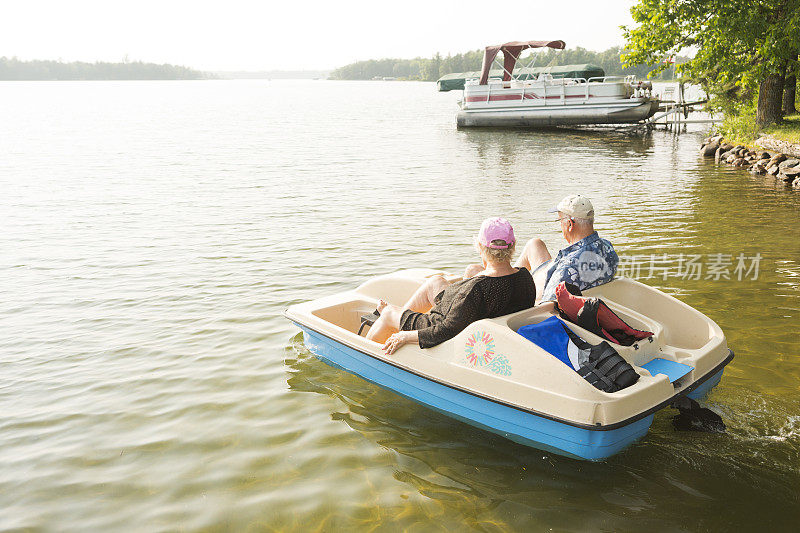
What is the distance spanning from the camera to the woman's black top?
15.0 ft

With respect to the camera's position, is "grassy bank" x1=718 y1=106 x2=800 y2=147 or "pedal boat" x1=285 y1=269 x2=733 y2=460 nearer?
"pedal boat" x1=285 y1=269 x2=733 y2=460

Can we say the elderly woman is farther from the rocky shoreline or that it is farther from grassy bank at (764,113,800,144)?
grassy bank at (764,113,800,144)

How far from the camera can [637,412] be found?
4.02 metres

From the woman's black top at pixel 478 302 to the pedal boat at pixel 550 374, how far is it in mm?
84

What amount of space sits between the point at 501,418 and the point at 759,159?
15171 millimetres

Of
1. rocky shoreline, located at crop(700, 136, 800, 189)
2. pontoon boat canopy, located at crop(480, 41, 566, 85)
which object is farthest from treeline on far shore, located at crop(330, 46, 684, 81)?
rocky shoreline, located at crop(700, 136, 800, 189)

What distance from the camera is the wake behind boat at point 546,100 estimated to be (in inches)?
1143

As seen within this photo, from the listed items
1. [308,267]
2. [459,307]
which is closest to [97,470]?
[459,307]

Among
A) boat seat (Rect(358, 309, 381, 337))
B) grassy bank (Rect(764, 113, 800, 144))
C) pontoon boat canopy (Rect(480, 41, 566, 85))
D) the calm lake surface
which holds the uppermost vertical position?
pontoon boat canopy (Rect(480, 41, 566, 85))

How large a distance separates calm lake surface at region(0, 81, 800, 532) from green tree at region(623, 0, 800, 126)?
142 inches

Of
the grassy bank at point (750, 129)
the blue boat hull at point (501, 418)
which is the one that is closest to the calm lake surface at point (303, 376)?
the blue boat hull at point (501, 418)

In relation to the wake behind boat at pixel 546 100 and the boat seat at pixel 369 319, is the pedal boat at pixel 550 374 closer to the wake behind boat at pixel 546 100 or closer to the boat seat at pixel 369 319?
the boat seat at pixel 369 319
